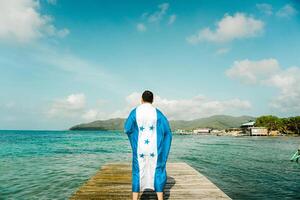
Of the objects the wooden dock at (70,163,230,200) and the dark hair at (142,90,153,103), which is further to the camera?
the wooden dock at (70,163,230,200)

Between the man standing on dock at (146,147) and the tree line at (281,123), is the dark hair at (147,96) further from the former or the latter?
the tree line at (281,123)

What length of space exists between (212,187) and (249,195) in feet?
21.8

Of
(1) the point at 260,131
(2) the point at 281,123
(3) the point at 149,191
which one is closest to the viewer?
(3) the point at 149,191

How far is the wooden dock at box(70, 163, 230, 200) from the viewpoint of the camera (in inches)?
299

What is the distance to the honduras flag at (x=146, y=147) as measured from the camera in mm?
6250

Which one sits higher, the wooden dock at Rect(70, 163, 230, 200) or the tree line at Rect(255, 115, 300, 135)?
the tree line at Rect(255, 115, 300, 135)

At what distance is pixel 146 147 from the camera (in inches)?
246

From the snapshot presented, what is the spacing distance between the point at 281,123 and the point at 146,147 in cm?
14292

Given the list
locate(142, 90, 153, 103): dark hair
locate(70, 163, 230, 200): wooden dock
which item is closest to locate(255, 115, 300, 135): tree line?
locate(70, 163, 230, 200): wooden dock

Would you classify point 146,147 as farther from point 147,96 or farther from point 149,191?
point 149,191

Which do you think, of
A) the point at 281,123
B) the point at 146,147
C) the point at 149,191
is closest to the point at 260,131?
the point at 281,123

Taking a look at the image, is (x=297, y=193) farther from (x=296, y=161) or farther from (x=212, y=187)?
(x=296, y=161)

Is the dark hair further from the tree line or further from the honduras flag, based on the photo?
the tree line

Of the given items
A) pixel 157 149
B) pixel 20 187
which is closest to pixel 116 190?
pixel 157 149
